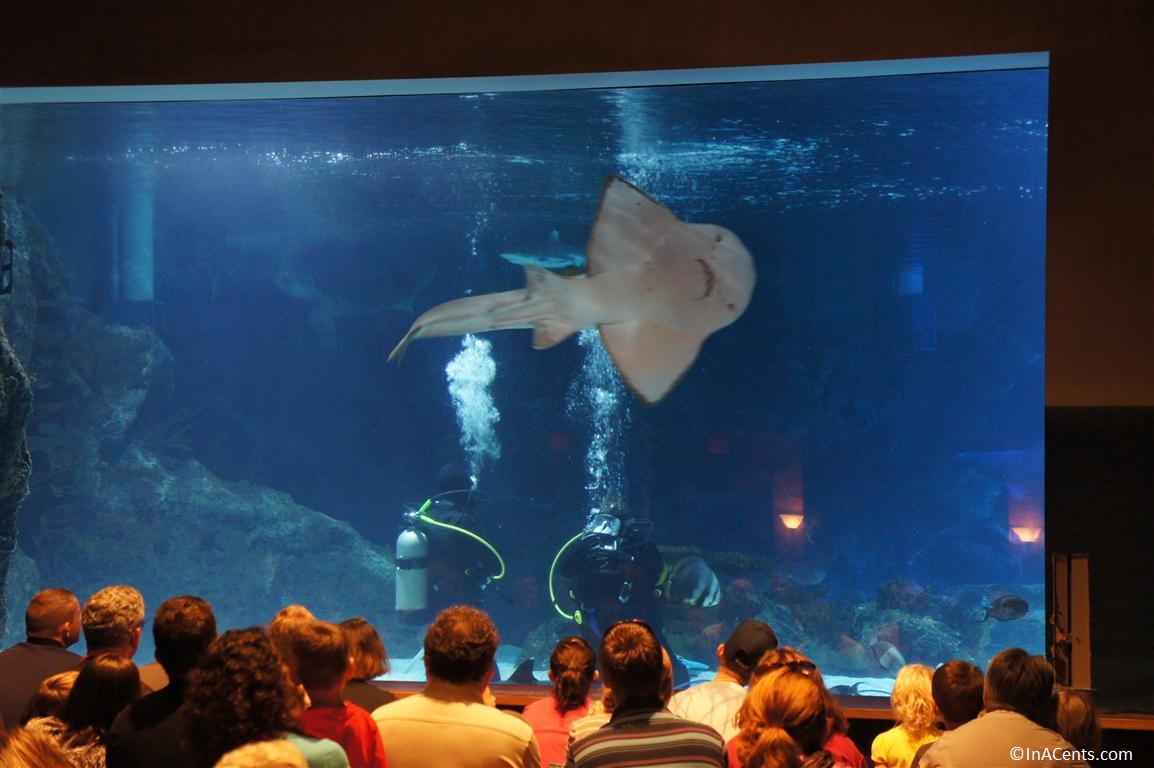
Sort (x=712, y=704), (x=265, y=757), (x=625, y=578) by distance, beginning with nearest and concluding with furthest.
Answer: (x=265, y=757), (x=712, y=704), (x=625, y=578)

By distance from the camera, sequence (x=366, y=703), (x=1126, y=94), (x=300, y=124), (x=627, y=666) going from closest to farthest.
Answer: (x=627, y=666) → (x=366, y=703) → (x=1126, y=94) → (x=300, y=124)

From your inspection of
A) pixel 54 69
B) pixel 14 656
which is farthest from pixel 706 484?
pixel 14 656

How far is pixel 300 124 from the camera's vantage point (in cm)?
979

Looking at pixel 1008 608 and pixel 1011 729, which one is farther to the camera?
pixel 1008 608

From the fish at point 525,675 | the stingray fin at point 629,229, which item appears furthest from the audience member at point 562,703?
the stingray fin at point 629,229

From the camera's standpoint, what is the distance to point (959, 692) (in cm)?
279

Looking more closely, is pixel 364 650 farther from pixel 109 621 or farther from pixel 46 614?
pixel 46 614

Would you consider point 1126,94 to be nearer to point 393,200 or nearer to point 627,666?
point 627,666

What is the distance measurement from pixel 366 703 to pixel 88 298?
952 centimetres

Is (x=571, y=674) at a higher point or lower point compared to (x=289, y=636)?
lower

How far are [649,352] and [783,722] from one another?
6.29 m

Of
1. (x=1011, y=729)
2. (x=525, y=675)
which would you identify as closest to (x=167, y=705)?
(x=1011, y=729)

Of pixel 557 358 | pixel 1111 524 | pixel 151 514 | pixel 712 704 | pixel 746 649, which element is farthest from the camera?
pixel 151 514

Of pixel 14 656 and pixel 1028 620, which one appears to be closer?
pixel 14 656
